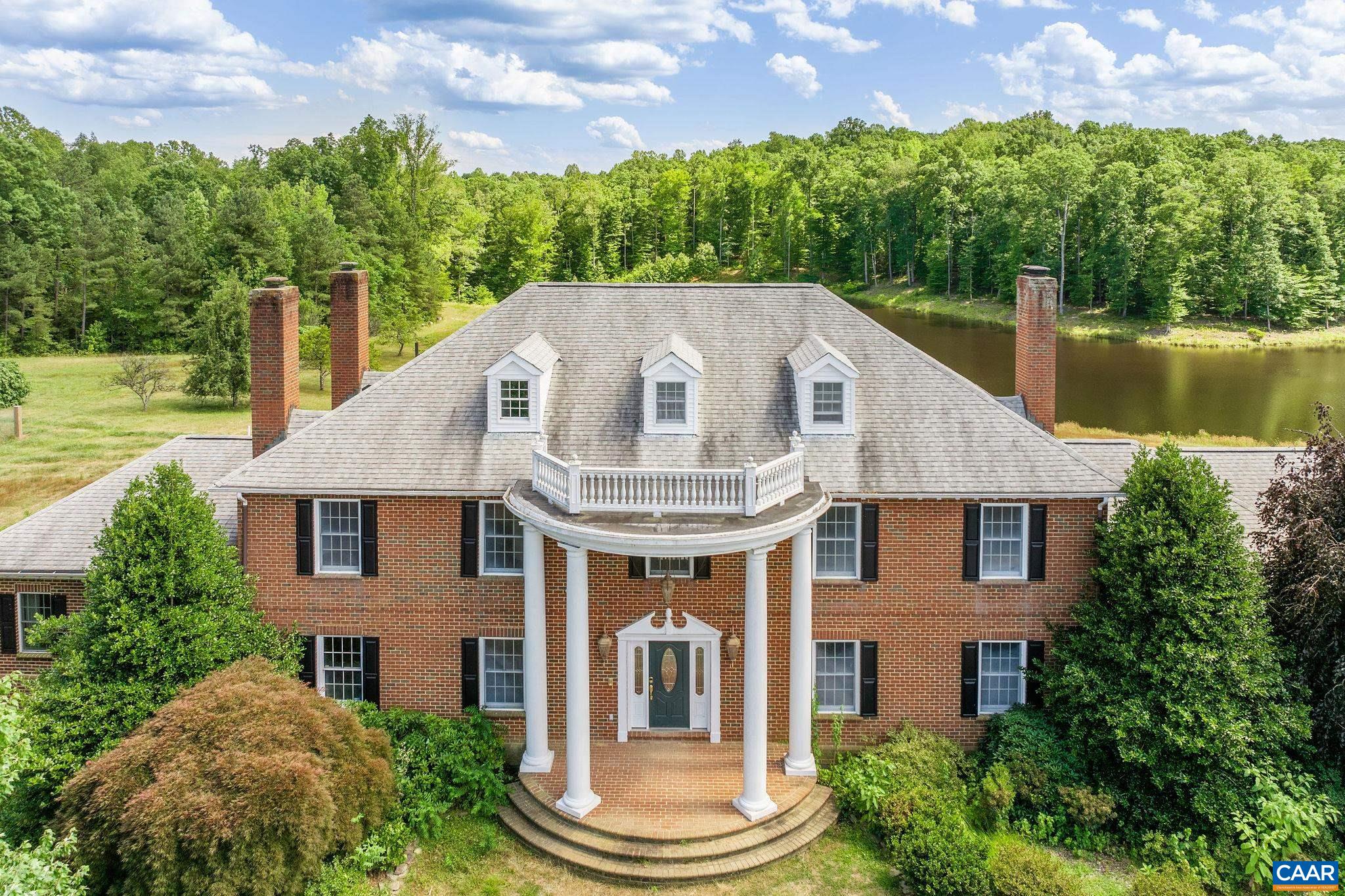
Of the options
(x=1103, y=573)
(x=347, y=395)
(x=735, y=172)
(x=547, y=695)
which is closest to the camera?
(x=1103, y=573)

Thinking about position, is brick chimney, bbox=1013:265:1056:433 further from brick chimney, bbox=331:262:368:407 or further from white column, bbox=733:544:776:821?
brick chimney, bbox=331:262:368:407

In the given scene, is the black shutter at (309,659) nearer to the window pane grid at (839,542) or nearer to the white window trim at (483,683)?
the white window trim at (483,683)

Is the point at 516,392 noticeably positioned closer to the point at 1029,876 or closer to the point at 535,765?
the point at 535,765

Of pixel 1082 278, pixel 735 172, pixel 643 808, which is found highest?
pixel 735 172

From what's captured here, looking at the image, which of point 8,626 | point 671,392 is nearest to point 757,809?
point 671,392

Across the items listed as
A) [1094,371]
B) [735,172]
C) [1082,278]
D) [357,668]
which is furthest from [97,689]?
[735,172]

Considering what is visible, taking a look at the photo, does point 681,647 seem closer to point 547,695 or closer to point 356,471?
point 547,695

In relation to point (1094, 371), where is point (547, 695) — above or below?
below
